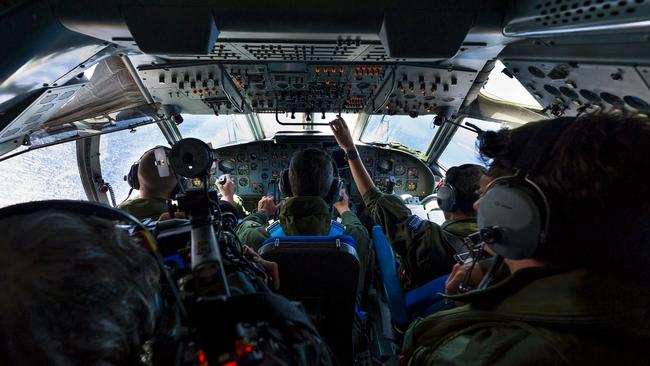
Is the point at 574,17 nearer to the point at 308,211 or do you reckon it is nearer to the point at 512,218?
the point at 512,218

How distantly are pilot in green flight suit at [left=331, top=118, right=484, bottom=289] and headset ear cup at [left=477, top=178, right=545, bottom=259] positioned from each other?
2.60ft

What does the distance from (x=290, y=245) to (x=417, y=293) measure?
0.66m

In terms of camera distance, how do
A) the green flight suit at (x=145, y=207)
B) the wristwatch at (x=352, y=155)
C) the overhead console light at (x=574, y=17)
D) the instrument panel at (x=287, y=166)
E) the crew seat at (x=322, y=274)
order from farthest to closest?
the instrument panel at (x=287, y=166) → the wristwatch at (x=352, y=155) → the green flight suit at (x=145, y=207) → the crew seat at (x=322, y=274) → the overhead console light at (x=574, y=17)

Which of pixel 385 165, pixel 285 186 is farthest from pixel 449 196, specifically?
pixel 385 165

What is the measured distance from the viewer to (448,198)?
5.97 ft

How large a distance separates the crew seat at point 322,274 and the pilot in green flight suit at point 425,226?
351 millimetres

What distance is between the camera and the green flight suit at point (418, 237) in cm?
159

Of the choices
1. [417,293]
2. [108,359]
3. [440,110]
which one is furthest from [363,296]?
[108,359]

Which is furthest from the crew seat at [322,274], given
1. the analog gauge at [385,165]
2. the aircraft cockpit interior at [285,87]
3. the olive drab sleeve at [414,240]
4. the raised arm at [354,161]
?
the analog gauge at [385,165]

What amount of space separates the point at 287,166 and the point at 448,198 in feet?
8.63

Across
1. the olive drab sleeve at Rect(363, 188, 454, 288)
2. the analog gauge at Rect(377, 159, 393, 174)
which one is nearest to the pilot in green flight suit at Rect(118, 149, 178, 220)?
the olive drab sleeve at Rect(363, 188, 454, 288)

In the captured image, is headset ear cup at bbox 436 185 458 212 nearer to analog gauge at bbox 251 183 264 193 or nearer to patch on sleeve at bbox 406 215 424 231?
patch on sleeve at bbox 406 215 424 231

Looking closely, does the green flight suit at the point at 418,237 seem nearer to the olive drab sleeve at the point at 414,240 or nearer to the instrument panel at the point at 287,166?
the olive drab sleeve at the point at 414,240

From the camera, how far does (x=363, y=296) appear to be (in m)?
2.37
